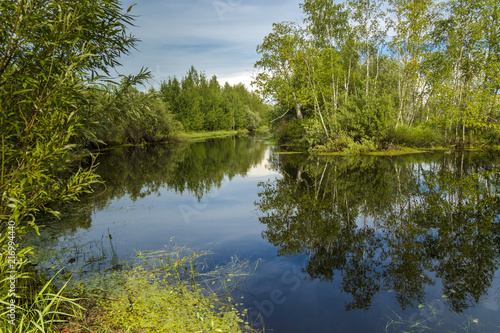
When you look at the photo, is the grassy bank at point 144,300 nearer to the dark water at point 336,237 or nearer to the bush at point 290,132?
the dark water at point 336,237

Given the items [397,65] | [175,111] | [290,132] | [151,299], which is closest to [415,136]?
[397,65]

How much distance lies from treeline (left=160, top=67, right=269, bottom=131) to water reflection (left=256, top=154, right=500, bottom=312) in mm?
61033

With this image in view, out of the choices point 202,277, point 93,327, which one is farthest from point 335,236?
point 93,327

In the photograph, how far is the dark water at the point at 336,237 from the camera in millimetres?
5509

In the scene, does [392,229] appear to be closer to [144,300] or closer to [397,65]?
[144,300]

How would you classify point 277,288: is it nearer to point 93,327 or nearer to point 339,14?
point 93,327

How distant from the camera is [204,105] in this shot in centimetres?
8844

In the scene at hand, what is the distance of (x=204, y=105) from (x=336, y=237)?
83.8 m

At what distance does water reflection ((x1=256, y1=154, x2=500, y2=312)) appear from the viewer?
6.34 meters

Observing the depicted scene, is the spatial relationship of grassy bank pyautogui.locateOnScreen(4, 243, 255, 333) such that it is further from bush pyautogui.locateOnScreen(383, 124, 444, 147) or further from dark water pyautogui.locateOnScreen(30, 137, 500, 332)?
bush pyautogui.locateOnScreen(383, 124, 444, 147)

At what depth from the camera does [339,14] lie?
29922 mm

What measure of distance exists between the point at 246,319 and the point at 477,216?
966 centimetres

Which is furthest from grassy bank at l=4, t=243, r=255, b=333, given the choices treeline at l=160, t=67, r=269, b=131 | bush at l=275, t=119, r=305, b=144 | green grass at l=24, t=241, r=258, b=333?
treeline at l=160, t=67, r=269, b=131

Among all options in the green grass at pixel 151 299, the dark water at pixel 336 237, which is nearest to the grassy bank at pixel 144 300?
the green grass at pixel 151 299
